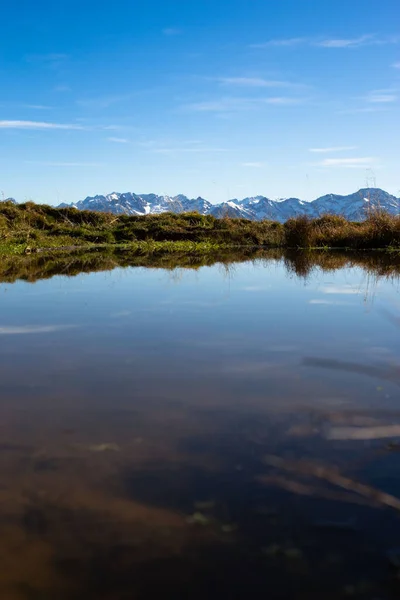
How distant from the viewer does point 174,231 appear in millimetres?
30312

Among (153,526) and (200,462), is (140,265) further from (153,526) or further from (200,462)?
(153,526)

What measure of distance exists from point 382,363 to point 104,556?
349 centimetres

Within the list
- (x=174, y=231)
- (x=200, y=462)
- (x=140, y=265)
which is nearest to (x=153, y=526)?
(x=200, y=462)

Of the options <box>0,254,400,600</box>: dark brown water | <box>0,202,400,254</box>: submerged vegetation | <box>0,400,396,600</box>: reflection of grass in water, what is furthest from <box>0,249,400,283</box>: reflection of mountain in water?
<box>0,400,396,600</box>: reflection of grass in water

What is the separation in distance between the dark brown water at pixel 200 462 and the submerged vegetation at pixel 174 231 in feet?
54.4

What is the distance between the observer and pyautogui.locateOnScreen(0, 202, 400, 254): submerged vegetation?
888 inches

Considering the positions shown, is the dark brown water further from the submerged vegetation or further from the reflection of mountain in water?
the submerged vegetation

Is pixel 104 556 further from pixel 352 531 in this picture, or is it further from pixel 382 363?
pixel 382 363

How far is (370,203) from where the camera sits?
76.4 ft

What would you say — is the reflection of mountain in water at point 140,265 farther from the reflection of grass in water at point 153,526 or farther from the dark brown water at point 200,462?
the reflection of grass in water at point 153,526

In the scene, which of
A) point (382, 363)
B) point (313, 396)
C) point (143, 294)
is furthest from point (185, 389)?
point (143, 294)

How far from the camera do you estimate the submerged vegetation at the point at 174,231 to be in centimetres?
2256

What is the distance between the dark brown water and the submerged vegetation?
652 inches

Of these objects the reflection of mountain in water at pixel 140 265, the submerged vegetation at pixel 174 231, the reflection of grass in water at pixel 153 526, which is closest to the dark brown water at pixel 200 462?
Result: the reflection of grass in water at pixel 153 526
